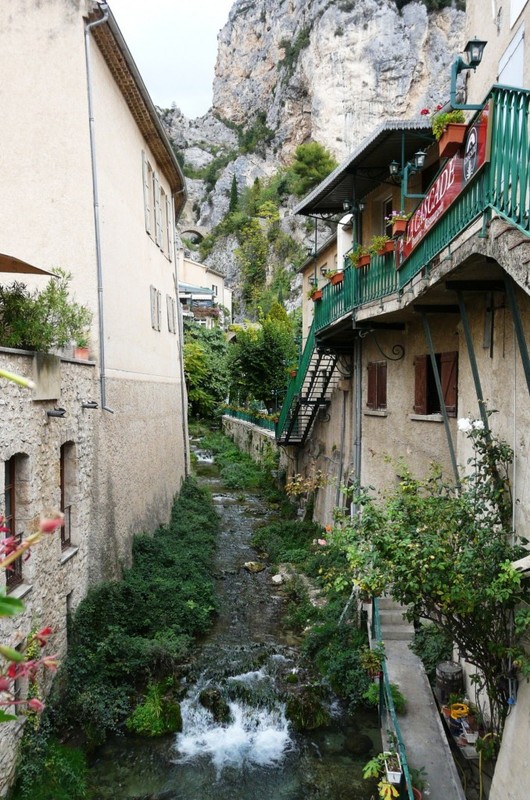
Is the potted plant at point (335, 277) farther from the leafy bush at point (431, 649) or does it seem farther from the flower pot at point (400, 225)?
the leafy bush at point (431, 649)

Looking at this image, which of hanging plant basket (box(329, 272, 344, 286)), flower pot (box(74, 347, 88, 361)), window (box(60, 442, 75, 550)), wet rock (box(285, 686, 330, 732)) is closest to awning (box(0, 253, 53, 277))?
flower pot (box(74, 347, 88, 361))

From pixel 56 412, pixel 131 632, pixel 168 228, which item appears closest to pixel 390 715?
pixel 131 632

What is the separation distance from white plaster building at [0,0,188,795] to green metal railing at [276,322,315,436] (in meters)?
4.76

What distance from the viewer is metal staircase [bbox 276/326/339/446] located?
15.4 m

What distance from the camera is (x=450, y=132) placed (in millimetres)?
5629

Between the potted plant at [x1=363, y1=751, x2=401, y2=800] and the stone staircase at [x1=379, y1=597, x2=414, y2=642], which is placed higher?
the stone staircase at [x1=379, y1=597, x2=414, y2=642]

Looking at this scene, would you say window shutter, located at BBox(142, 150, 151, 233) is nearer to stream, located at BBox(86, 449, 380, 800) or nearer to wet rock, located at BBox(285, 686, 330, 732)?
stream, located at BBox(86, 449, 380, 800)

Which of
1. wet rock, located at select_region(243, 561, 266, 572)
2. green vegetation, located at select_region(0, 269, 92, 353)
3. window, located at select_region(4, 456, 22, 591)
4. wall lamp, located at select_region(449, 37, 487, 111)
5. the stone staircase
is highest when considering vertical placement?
wall lamp, located at select_region(449, 37, 487, 111)

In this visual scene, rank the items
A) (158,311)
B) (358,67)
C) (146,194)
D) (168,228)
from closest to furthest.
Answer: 1. (146,194)
2. (158,311)
3. (168,228)
4. (358,67)

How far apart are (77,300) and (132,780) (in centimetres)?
836

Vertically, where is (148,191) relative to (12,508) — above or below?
above

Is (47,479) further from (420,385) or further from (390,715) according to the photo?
(420,385)

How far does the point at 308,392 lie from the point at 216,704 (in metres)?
9.21

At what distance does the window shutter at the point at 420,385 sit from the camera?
10.1 m
